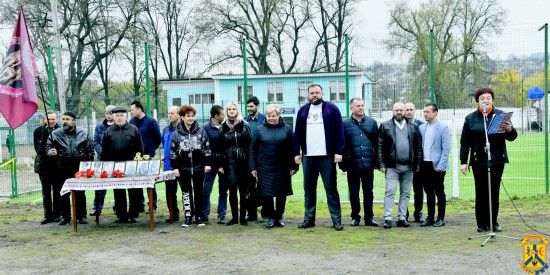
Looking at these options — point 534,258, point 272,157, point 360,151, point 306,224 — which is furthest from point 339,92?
point 534,258

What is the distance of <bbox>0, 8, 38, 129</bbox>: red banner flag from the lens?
7.87 m

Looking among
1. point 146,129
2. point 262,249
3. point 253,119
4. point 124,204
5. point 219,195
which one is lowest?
point 262,249

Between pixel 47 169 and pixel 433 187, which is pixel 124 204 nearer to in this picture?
pixel 47 169

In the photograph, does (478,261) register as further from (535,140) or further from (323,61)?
(323,61)

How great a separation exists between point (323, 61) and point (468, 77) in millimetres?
10547

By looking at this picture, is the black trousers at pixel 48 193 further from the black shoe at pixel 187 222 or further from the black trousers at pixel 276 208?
the black trousers at pixel 276 208

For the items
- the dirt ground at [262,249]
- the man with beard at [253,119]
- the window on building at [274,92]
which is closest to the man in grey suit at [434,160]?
the dirt ground at [262,249]

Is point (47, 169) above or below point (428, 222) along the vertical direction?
above

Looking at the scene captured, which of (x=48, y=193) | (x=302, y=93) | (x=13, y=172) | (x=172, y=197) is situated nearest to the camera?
(x=172, y=197)

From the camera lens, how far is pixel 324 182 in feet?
25.1

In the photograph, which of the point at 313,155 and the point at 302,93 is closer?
the point at 313,155

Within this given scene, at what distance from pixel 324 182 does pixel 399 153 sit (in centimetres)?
110

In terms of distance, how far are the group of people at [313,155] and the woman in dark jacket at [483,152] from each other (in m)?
0.01

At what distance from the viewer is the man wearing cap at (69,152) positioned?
332 inches
